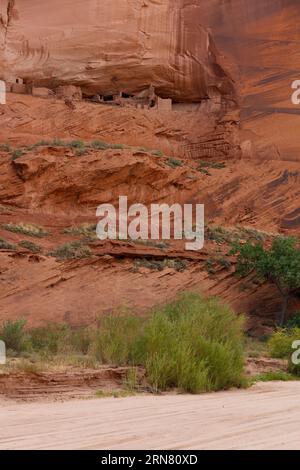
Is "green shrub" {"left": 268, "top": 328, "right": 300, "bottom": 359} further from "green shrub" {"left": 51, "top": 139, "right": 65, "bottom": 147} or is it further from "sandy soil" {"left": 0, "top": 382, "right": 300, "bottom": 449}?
"green shrub" {"left": 51, "top": 139, "right": 65, "bottom": 147}

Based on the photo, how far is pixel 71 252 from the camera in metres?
25.2

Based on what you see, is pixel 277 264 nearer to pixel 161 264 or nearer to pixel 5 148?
pixel 161 264

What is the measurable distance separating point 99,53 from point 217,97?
23.1 ft

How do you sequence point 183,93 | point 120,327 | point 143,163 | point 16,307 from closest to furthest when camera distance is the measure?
1. point 120,327
2. point 16,307
3. point 143,163
4. point 183,93

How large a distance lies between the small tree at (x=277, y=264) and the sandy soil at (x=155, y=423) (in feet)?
49.3

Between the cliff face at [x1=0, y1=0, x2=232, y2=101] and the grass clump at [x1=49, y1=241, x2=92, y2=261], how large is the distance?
546 inches

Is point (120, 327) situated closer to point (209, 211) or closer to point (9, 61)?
point (209, 211)

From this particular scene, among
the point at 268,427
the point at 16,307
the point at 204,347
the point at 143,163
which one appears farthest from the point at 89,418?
the point at 143,163

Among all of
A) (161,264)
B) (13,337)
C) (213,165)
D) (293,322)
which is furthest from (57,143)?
(13,337)

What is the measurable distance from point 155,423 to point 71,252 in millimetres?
18218

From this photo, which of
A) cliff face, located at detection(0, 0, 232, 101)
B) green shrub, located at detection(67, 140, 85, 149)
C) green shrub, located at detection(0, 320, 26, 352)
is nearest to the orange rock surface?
cliff face, located at detection(0, 0, 232, 101)

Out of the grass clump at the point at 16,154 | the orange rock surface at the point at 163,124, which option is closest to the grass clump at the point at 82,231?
the orange rock surface at the point at 163,124

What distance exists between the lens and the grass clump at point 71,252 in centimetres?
2511

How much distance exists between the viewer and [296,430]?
7133 millimetres
